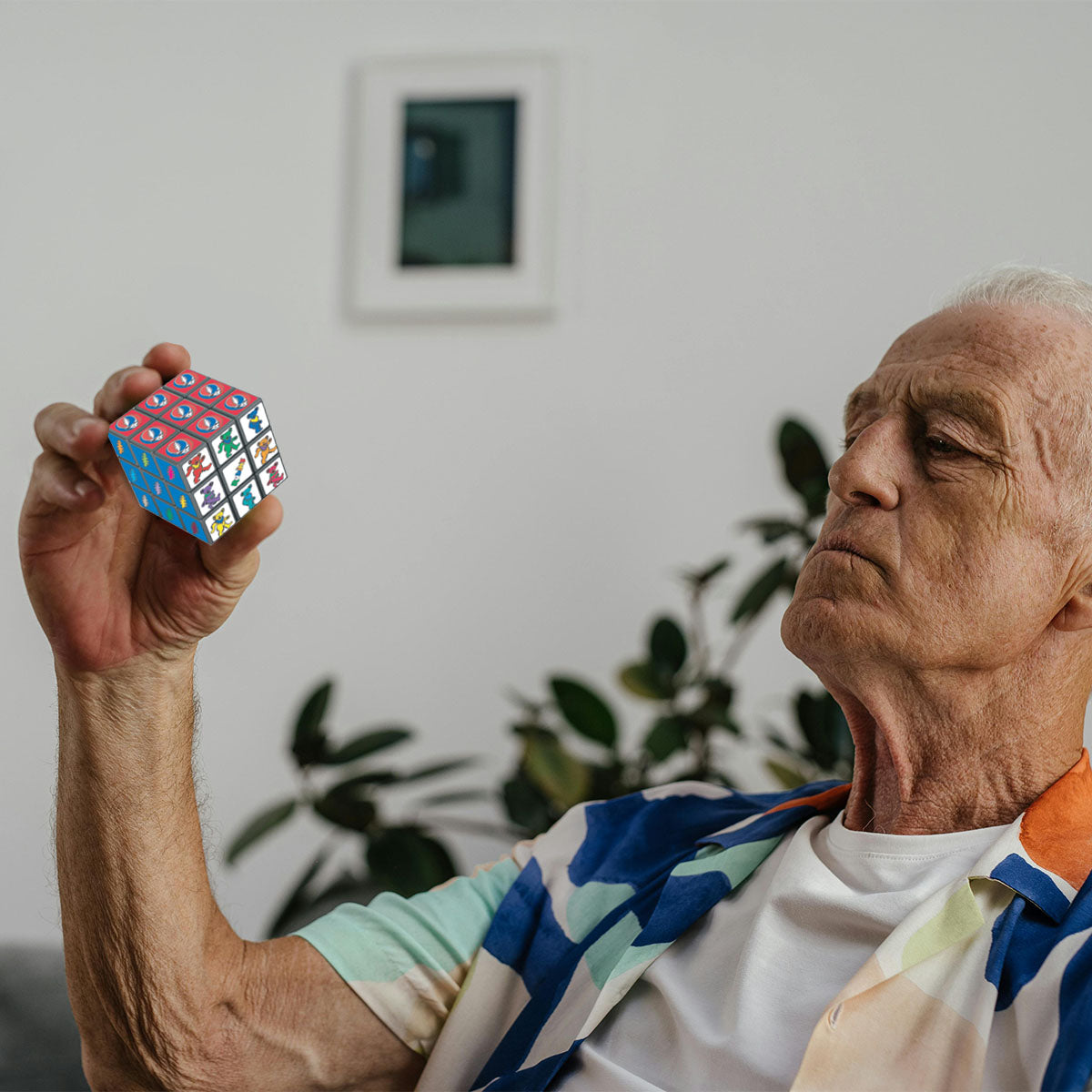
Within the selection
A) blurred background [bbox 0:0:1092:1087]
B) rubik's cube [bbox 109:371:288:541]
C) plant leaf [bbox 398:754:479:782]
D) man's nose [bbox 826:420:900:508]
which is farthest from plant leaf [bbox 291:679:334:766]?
man's nose [bbox 826:420:900:508]

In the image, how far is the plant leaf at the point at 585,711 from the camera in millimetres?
1850

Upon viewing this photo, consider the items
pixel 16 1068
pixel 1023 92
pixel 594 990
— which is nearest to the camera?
pixel 594 990

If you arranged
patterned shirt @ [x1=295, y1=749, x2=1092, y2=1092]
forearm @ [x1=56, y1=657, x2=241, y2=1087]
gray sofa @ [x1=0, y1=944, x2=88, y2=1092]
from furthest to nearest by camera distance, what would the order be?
gray sofa @ [x1=0, y1=944, x2=88, y2=1092] < forearm @ [x1=56, y1=657, x2=241, y2=1087] < patterned shirt @ [x1=295, y1=749, x2=1092, y2=1092]

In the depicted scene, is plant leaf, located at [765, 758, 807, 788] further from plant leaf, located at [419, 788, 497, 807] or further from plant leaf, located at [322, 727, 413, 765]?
plant leaf, located at [322, 727, 413, 765]

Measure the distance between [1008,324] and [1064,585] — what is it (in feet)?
0.85

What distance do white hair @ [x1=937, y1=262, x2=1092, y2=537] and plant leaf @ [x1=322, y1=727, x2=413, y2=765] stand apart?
3.54 feet

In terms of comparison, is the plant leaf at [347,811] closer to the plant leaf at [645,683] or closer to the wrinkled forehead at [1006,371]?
the plant leaf at [645,683]

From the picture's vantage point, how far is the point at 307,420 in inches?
89.7

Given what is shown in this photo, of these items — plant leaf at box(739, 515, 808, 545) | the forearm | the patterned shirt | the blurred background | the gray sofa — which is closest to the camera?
the patterned shirt

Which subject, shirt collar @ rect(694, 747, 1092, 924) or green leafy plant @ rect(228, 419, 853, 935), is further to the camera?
green leafy plant @ rect(228, 419, 853, 935)

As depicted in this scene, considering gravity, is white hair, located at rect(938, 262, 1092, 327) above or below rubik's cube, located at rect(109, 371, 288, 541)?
above

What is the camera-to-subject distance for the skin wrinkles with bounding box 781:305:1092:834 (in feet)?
3.42

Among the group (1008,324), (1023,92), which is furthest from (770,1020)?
(1023,92)

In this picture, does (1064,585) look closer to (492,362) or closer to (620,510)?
(620,510)
